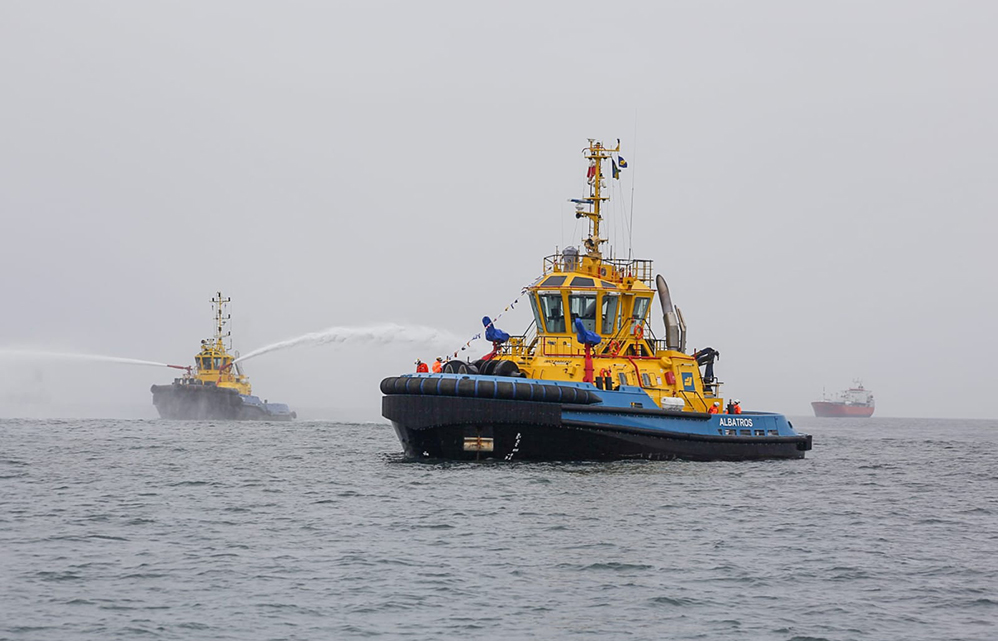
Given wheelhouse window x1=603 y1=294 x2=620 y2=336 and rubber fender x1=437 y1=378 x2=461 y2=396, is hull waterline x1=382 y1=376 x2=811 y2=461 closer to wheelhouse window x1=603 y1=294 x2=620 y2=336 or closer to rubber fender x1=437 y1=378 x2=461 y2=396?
rubber fender x1=437 y1=378 x2=461 y2=396

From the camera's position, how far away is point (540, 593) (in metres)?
15.6

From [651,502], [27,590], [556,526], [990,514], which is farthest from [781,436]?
[27,590]

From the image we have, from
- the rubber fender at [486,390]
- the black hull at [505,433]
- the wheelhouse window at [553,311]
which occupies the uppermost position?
the wheelhouse window at [553,311]

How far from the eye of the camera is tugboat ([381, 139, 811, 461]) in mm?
29547

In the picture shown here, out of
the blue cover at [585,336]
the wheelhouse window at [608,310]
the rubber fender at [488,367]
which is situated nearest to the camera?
the blue cover at [585,336]

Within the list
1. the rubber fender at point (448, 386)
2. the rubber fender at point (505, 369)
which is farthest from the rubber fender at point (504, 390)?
the rubber fender at point (505, 369)

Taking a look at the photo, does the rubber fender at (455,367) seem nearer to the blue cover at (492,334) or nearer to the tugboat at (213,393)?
the blue cover at (492,334)

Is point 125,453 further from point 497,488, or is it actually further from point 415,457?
point 497,488

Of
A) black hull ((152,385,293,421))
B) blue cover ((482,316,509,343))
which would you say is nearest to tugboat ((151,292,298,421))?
black hull ((152,385,293,421))

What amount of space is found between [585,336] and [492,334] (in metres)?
3.88

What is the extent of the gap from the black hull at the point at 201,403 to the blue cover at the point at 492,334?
59.0 metres

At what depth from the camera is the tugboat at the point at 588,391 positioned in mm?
29547

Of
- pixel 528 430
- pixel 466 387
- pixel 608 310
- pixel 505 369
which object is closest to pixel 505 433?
pixel 528 430

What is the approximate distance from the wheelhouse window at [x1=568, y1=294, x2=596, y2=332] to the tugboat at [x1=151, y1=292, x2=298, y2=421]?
59.1m
